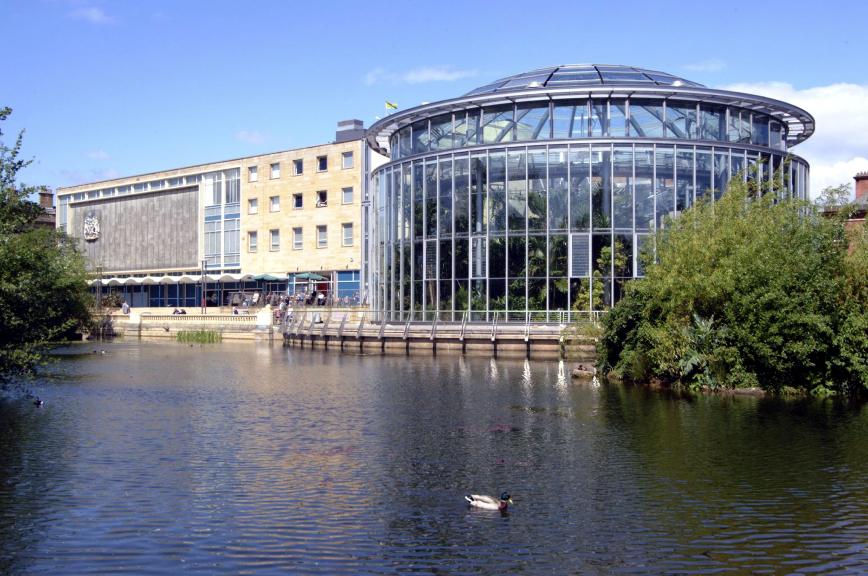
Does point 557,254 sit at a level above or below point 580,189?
below

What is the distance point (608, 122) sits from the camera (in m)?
56.0

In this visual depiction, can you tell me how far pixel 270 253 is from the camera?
9262 centimetres

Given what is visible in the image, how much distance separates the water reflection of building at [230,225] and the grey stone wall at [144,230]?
11 cm

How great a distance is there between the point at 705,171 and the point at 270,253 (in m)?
48.2

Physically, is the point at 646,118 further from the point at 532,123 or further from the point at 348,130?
the point at 348,130

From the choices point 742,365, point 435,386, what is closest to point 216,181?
point 435,386

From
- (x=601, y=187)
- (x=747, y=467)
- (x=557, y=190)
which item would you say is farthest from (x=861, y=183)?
(x=747, y=467)

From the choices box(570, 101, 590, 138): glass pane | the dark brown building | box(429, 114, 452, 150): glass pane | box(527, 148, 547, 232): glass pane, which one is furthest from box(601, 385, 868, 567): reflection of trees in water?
the dark brown building

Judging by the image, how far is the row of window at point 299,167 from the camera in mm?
86500

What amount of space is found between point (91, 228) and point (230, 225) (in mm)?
24830

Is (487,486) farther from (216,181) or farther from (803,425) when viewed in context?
(216,181)

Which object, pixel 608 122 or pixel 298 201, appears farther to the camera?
pixel 298 201

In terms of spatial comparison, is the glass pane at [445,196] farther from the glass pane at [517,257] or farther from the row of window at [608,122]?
the glass pane at [517,257]

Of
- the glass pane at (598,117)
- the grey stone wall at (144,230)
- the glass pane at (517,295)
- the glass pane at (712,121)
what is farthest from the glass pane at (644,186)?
the grey stone wall at (144,230)
